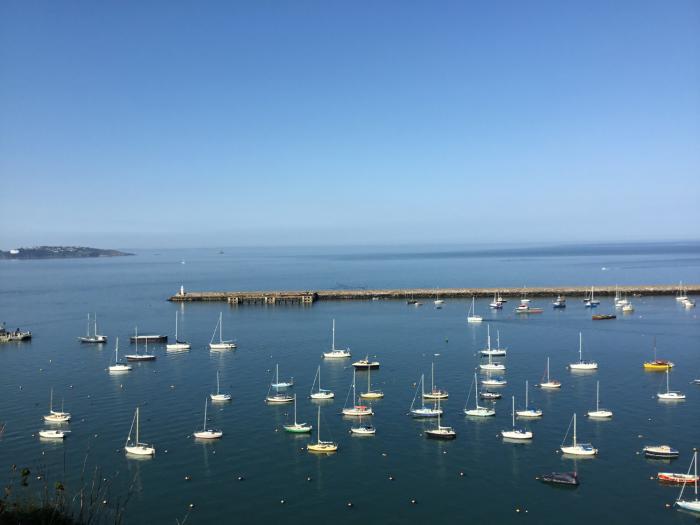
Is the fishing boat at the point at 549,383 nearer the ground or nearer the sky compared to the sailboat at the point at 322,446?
nearer the sky

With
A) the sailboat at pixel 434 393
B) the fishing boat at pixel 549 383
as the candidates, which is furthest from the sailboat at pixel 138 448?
the fishing boat at pixel 549 383

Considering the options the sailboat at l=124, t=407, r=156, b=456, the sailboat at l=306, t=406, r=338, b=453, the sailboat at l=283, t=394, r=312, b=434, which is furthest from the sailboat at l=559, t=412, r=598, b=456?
the sailboat at l=124, t=407, r=156, b=456

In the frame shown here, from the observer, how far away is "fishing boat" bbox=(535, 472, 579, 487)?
98.2 feet

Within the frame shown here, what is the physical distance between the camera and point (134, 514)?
28.0 metres

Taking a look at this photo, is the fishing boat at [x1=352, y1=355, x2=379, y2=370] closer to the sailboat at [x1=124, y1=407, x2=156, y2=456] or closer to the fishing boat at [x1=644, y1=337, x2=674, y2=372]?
the sailboat at [x1=124, y1=407, x2=156, y2=456]

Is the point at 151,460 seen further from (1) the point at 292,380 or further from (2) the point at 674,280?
(2) the point at 674,280

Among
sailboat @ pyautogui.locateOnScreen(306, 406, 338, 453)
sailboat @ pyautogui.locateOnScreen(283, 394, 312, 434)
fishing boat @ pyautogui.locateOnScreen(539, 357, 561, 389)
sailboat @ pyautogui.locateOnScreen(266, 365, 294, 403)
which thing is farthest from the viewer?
fishing boat @ pyautogui.locateOnScreen(539, 357, 561, 389)

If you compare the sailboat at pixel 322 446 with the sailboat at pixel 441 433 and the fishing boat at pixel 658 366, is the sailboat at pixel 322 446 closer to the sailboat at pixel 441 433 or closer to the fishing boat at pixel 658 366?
the sailboat at pixel 441 433

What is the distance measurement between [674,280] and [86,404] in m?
131

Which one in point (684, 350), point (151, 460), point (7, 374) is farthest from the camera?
point (684, 350)

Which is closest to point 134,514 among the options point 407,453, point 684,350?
point 407,453

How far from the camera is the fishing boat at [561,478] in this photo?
29938 millimetres

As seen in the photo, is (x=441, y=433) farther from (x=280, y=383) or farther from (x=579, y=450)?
(x=280, y=383)

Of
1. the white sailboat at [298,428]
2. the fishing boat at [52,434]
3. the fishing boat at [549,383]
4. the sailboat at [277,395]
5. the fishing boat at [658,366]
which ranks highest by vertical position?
the fishing boat at [658,366]
